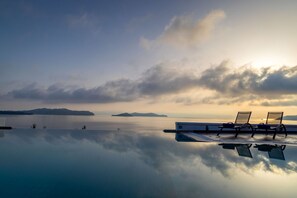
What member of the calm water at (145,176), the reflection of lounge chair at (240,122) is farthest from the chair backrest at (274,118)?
the calm water at (145,176)

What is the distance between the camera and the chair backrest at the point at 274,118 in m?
11.2

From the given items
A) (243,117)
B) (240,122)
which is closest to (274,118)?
(243,117)

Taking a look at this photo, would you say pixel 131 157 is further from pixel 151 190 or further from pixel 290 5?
pixel 290 5

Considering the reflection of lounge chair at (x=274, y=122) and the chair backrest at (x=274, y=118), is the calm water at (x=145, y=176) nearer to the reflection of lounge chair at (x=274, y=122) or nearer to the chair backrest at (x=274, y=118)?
the reflection of lounge chair at (x=274, y=122)

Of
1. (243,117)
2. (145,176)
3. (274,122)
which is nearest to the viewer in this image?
(145,176)

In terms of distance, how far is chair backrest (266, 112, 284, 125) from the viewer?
11203 millimetres

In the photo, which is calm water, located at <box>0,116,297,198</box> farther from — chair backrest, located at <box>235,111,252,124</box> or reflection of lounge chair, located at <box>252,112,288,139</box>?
chair backrest, located at <box>235,111,252,124</box>

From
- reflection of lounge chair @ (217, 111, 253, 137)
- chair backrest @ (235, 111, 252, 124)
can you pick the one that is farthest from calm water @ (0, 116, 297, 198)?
chair backrest @ (235, 111, 252, 124)

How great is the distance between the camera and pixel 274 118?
37.3ft

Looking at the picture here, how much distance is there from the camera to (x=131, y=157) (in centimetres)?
691

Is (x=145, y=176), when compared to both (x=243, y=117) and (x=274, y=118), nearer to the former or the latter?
(x=243, y=117)

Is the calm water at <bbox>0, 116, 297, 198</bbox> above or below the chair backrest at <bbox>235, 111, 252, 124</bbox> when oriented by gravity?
below

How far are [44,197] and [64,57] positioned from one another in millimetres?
15185

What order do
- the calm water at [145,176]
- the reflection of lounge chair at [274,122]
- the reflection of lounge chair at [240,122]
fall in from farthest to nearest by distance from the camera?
the reflection of lounge chair at [240,122] < the reflection of lounge chair at [274,122] < the calm water at [145,176]
